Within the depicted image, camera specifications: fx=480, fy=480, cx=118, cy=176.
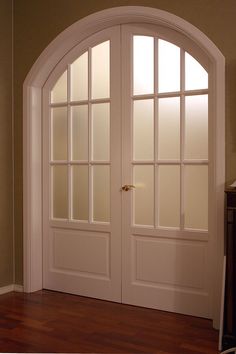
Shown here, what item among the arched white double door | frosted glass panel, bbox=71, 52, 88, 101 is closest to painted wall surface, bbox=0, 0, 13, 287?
the arched white double door

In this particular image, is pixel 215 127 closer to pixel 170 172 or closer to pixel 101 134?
pixel 170 172

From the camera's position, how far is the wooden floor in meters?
3.13

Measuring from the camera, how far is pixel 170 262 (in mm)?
3857

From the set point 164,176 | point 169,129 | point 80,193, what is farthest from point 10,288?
point 169,129

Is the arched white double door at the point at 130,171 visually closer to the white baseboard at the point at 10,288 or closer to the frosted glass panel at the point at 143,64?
Answer: the frosted glass panel at the point at 143,64

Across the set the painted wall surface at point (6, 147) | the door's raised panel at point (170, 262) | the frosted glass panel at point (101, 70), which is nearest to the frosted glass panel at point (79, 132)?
the frosted glass panel at point (101, 70)

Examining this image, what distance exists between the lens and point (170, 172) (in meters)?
3.87

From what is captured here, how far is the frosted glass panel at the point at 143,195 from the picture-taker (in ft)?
13.0

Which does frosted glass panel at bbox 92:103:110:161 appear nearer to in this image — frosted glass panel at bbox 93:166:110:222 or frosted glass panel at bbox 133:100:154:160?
frosted glass panel at bbox 93:166:110:222

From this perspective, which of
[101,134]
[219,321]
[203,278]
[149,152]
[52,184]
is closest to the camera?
[219,321]

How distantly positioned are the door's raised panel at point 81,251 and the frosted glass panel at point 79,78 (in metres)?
1.24

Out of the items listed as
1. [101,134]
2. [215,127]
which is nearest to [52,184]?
[101,134]

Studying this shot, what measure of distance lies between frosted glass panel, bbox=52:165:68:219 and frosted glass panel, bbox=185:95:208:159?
1.25m

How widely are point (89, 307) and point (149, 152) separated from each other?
4.51 feet
